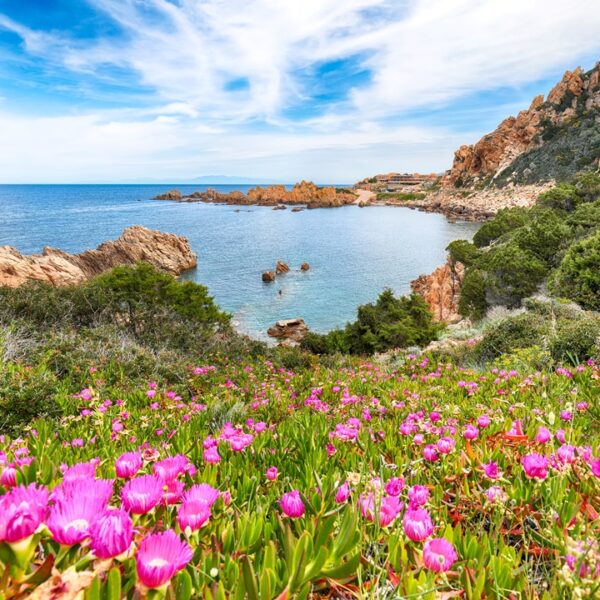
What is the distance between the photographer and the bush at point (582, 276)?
Result: 35.7ft

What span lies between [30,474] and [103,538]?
741 millimetres

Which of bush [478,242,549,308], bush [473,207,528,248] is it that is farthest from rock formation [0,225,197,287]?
bush [473,207,528,248]

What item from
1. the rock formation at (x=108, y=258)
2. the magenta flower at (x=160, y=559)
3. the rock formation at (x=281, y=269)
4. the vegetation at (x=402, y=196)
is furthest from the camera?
the vegetation at (x=402, y=196)

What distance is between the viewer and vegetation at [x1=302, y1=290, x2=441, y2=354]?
49.1 ft

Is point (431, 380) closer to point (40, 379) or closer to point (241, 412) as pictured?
point (241, 412)

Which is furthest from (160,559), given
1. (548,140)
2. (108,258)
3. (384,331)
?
(548,140)

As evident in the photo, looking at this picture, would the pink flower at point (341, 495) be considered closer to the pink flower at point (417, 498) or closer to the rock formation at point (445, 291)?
the pink flower at point (417, 498)

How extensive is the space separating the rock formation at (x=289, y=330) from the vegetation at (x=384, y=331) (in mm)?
3311

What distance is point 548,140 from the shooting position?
71625 millimetres

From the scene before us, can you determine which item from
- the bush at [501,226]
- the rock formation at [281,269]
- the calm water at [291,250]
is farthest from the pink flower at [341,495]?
the rock formation at [281,269]

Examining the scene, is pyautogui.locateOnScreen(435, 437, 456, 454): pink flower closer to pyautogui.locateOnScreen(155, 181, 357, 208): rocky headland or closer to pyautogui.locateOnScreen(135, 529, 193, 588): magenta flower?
pyautogui.locateOnScreen(135, 529, 193, 588): magenta flower

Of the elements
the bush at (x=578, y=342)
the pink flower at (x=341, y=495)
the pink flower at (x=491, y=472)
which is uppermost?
the pink flower at (x=341, y=495)

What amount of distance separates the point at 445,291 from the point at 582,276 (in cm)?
1210

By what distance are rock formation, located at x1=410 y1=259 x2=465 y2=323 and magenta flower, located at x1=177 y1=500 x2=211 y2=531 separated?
2050cm
